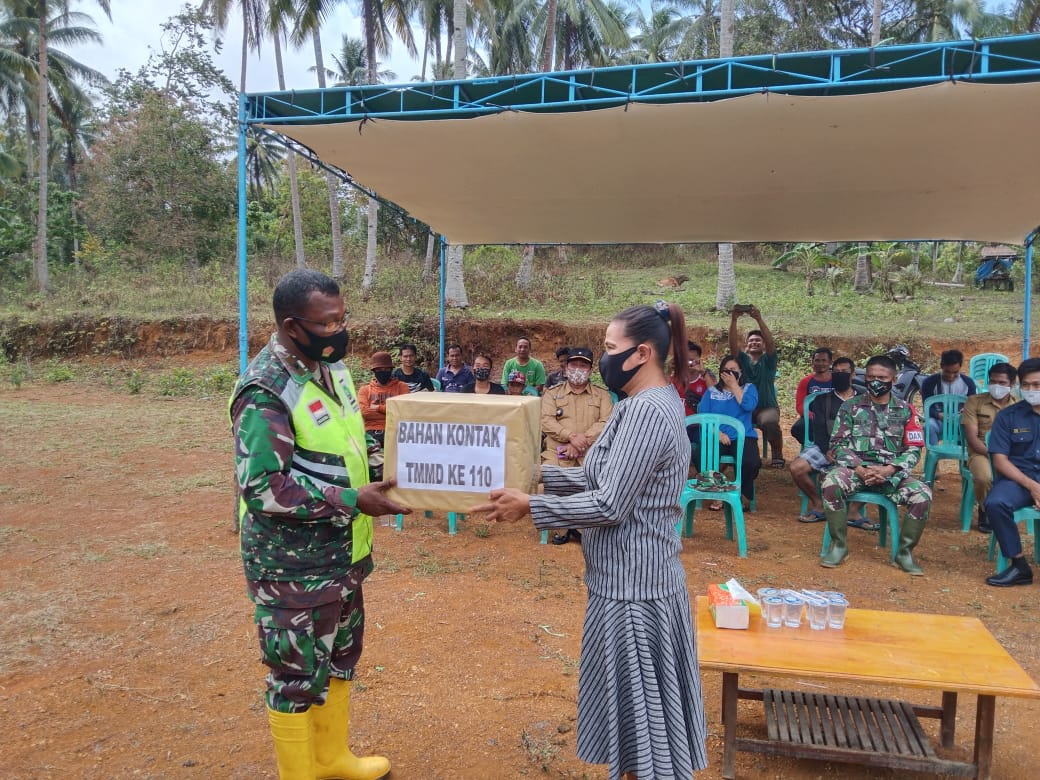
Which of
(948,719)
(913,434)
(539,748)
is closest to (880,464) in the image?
(913,434)

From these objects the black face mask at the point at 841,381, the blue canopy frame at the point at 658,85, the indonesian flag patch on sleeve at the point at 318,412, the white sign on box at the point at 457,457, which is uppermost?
the blue canopy frame at the point at 658,85

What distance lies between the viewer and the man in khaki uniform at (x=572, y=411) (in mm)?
5652

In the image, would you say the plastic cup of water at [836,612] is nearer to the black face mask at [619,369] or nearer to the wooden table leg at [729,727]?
the wooden table leg at [729,727]

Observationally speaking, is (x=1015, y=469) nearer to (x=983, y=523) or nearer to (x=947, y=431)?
(x=983, y=523)

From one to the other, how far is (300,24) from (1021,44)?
1750cm

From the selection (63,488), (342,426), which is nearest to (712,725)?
(342,426)

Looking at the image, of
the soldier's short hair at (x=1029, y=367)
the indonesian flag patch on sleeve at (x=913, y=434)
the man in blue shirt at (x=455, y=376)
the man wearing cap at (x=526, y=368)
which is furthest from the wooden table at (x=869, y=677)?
the man wearing cap at (x=526, y=368)

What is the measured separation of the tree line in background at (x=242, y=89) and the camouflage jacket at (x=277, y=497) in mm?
13864

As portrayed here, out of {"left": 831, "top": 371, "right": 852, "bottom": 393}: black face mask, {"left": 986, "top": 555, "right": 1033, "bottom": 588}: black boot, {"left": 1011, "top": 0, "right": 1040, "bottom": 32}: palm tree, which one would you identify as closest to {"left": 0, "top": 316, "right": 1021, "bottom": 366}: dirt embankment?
{"left": 831, "top": 371, "right": 852, "bottom": 393}: black face mask

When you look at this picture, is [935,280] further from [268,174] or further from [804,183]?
[268,174]

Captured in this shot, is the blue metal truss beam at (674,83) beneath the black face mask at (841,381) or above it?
above

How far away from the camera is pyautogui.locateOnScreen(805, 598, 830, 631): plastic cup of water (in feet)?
9.53

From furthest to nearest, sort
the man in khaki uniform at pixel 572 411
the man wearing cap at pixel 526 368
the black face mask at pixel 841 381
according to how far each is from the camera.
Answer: the man wearing cap at pixel 526 368, the black face mask at pixel 841 381, the man in khaki uniform at pixel 572 411

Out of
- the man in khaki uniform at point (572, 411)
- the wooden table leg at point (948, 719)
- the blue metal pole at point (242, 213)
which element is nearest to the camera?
the wooden table leg at point (948, 719)
